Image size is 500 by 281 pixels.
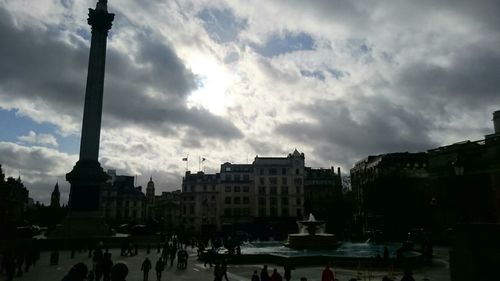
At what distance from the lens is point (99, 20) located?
65.4 metres

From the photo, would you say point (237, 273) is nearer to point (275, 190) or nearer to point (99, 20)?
point (99, 20)

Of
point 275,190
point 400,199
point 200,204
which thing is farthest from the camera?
point 200,204

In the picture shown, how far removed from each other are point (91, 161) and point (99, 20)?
23699 mm

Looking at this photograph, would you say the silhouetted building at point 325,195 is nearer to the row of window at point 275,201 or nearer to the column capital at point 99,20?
the row of window at point 275,201

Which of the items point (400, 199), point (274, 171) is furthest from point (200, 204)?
point (400, 199)

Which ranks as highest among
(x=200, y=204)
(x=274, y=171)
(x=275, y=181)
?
(x=274, y=171)

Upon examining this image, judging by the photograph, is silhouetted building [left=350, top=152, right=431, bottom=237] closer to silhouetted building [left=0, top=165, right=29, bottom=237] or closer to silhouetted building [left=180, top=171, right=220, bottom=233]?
silhouetted building [left=180, top=171, right=220, bottom=233]

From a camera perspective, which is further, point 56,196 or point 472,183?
point 56,196

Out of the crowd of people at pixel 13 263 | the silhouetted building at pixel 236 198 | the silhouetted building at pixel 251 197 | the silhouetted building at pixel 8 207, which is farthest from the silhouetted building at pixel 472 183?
the silhouetted building at pixel 8 207

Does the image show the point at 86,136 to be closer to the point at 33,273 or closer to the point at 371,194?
the point at 33,273

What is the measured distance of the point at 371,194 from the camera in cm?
6644

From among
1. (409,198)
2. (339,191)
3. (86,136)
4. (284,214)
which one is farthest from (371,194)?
(86,136)

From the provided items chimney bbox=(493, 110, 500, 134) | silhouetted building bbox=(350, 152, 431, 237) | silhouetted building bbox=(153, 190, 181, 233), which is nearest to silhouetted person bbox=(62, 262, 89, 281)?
silhouetted building bbox=(350, 152, 431, 237)

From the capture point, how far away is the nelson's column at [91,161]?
5662 cm
